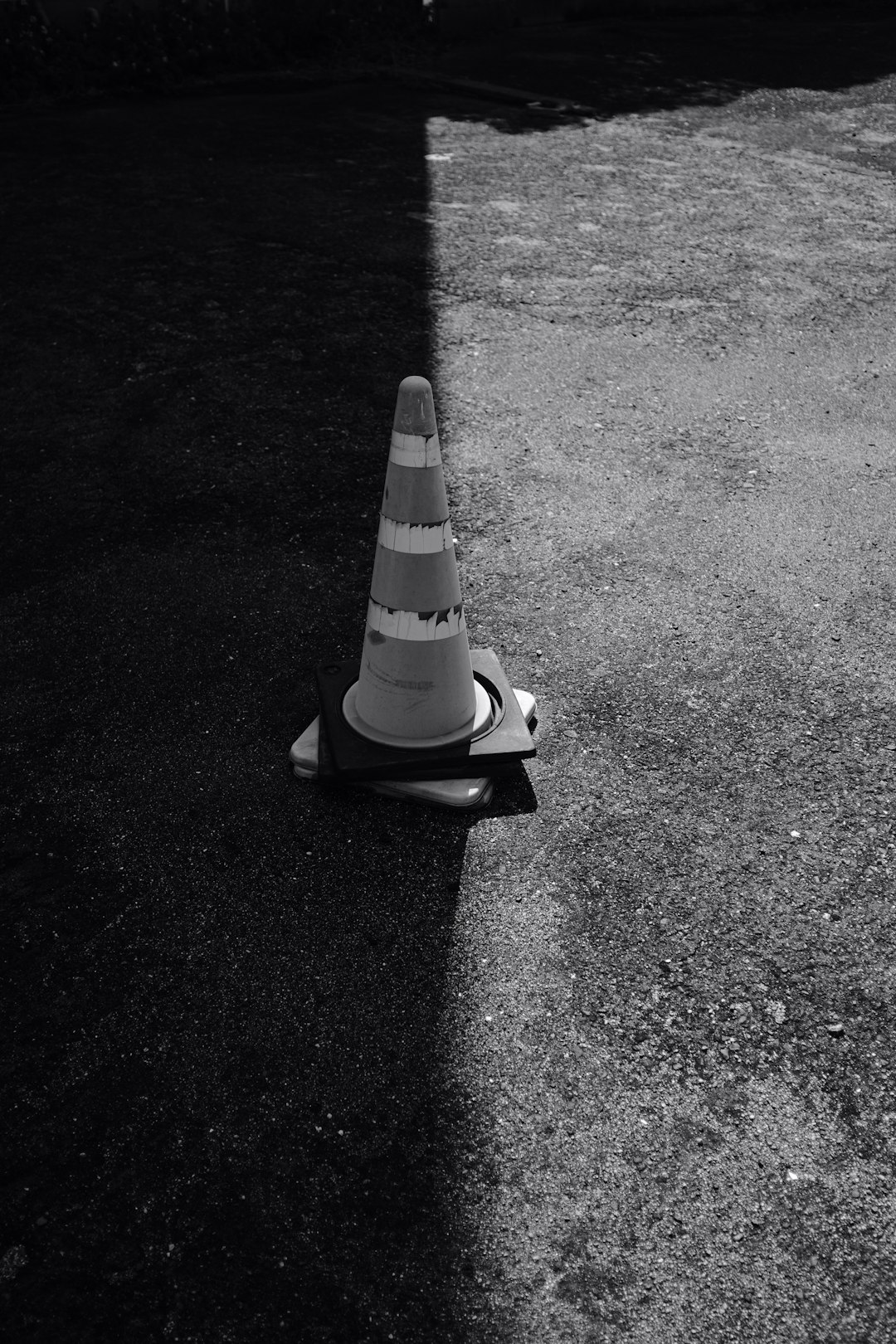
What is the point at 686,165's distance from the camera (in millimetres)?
7781

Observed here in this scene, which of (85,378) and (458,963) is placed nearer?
(458,963)

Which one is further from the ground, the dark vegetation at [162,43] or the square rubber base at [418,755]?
the dark vegetation at [162,43]

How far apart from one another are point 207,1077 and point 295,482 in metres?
2.59

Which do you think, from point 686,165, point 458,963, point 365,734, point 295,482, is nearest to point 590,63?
point 686,165

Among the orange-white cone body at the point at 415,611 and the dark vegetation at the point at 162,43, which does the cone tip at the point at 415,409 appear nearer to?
the orange-white cone body at the point at 415,611

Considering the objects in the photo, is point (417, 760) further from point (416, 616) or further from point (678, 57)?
point (678, 57)

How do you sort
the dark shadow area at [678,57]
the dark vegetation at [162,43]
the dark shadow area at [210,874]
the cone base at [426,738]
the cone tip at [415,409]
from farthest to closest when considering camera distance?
1. the dark shadow area at [678,57]
2. the dark vegetation at [162,43]
3. the cone base at [426,738]
4. the cone tip at [415,409]
5. the dark shadow area at [210,874]

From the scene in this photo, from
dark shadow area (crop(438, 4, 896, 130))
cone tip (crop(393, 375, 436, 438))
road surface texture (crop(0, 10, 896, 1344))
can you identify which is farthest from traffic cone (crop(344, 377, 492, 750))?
dark shadow area (crop(438, 4, 896, 130))

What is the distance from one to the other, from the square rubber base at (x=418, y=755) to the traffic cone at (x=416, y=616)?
0.11 ft

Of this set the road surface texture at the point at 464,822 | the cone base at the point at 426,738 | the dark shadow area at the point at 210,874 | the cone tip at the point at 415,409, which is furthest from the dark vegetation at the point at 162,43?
the cone base at the point at 426,738

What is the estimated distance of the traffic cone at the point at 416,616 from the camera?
2.78 meters

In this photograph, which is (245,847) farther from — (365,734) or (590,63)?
(590,63)

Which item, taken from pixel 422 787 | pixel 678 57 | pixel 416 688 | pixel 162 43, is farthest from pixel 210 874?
pixel 678 57

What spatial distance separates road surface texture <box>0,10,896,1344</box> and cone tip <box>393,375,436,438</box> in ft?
2.97
